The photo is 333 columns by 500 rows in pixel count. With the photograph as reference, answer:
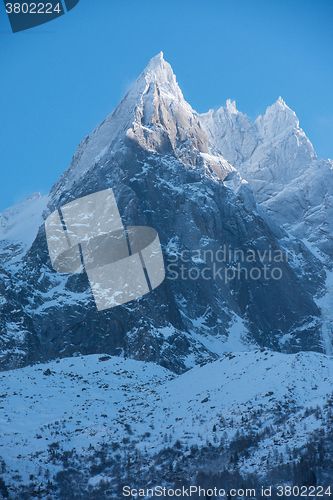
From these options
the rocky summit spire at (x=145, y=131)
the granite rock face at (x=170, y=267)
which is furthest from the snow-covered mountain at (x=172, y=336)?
the rocky summit spire at (x=145, y=131)

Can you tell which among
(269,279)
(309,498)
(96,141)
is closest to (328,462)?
(309,498)

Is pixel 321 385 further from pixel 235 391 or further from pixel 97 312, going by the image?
pixel 97 312

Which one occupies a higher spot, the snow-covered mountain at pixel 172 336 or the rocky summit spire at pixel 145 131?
the rocky summit spire at pixel 145 131

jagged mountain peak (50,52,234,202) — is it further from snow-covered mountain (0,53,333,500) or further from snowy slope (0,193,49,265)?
snowy slope (0,193,49,265)

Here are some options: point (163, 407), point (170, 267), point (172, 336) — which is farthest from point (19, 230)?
point (163, 407)
